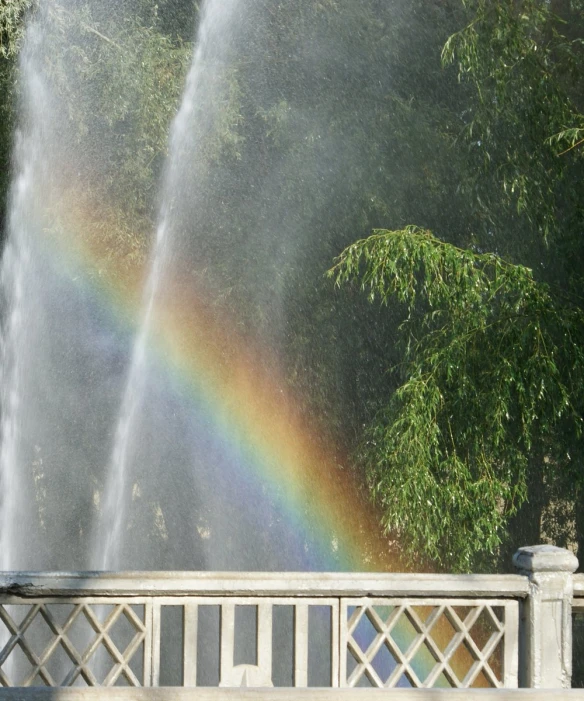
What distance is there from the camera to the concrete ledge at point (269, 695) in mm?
2201

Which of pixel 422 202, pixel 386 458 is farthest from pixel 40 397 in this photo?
pixel 386 458

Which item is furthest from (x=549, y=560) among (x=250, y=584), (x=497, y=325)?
(x=497, y=325)

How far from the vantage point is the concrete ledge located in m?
2.20

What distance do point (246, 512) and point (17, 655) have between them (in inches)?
139

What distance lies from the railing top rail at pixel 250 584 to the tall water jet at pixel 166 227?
8.13m

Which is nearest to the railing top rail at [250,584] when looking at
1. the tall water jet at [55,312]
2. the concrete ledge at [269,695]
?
the concrete ledge at [269,695]

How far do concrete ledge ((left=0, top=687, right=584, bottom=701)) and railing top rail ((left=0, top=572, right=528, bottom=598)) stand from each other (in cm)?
193

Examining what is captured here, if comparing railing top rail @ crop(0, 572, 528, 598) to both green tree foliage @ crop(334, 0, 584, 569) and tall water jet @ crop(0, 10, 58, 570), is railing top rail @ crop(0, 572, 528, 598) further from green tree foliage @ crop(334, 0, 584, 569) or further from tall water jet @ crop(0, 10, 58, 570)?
tall water jet @ crop(0, 10, 58, 570)

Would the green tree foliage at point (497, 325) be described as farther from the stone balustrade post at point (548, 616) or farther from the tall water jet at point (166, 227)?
the tall water jet at point (166, 227)

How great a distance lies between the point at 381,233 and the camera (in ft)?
28.5

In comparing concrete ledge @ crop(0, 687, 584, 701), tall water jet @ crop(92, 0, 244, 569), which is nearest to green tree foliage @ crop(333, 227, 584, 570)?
tall water jet @ crop(92, 0, 244, 569)

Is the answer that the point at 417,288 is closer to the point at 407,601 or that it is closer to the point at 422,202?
the point at 422,202

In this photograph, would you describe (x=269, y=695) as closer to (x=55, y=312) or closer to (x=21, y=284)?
(x=21, y=284)

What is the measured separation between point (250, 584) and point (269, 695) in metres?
1.97
